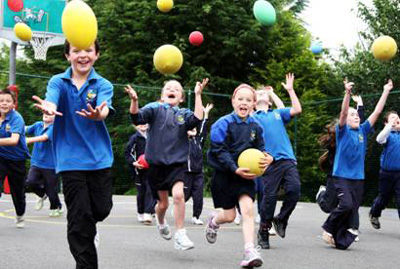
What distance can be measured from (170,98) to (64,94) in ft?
8.45

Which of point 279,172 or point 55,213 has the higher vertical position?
point 279,172

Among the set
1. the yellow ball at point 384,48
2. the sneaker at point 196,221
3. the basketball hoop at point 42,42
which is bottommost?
the sneaker at point 196,221

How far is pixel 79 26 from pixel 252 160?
7.62ft

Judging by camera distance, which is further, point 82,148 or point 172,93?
point 172,93

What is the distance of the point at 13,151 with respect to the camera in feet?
29.6

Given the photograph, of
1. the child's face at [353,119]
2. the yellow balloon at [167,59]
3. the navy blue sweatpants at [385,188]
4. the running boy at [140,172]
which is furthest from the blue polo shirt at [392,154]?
the yellow balloon at [167,59]

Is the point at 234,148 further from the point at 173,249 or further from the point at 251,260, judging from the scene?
the point at 173,249

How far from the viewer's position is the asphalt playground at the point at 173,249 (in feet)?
21.7

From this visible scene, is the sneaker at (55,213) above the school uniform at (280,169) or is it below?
below

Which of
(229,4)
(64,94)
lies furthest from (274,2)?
(64,94)

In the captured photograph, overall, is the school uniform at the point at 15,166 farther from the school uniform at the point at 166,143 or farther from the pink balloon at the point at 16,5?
the pink balloon at the point at 16,5

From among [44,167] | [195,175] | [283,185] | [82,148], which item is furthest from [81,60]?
[195,175]

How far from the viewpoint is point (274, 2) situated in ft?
78.8

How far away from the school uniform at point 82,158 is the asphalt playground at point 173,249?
1.25 metres
